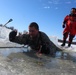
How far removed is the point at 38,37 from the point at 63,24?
4.21 meters

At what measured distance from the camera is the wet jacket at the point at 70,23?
9.57m

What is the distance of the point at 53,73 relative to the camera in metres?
3.12

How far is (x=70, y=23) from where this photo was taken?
964cm

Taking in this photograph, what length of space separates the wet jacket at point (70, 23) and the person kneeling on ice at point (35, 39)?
381 centimetres

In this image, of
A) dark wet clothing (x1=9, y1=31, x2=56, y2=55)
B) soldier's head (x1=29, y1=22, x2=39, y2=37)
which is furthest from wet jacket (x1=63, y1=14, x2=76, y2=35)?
soldier's head (x1=29, y1=22, x2=39, y2=37)

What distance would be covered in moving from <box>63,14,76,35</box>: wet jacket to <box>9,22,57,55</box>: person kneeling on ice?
381 centimetres

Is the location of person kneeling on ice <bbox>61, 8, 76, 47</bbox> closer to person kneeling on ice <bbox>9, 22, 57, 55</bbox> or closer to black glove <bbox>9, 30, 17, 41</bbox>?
person kneeling on ice <bbox>9, 22, 57, 55</bbox>

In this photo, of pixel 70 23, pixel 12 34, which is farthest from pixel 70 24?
pixel 12 34

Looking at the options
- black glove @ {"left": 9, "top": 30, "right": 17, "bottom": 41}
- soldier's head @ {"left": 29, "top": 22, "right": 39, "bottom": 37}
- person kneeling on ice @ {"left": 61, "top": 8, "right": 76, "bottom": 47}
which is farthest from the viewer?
person kneeling on ice @ {"left": 61, "top": 8, "right": 76, "bottom": 47}

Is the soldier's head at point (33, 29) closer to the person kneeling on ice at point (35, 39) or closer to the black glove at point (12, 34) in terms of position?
the person kneeling on ice at point (35, 39)

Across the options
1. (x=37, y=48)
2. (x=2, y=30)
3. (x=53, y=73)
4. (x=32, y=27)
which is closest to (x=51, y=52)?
(x=37, y=48)

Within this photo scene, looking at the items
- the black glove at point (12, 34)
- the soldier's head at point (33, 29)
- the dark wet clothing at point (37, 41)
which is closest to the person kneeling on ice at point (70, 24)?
the dark wet clothing at point (37, 41)

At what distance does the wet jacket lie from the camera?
31.4 feet

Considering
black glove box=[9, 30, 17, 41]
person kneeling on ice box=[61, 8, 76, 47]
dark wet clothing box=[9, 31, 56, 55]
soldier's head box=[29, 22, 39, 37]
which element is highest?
person kneeling on ice box=[61, 8, 76, 47]
